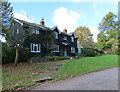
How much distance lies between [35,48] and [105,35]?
34073mm

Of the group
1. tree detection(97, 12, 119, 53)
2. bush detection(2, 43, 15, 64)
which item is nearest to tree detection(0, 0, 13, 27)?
bush detection(2, 43, 15, 64)

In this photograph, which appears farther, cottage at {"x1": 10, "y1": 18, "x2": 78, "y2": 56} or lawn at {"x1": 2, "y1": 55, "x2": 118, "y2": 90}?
cottage at {"x1": 10, "y1": 18, "x2": 78, "y2": 56}

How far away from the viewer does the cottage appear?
13.0m

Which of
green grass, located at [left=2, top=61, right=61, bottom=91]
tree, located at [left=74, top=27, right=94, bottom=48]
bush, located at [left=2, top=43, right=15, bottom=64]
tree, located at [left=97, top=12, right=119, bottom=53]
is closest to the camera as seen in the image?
green grass, located at [left=2, top=61, right=61, bottom=91]

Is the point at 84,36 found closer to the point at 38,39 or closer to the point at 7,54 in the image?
the point at 38,39

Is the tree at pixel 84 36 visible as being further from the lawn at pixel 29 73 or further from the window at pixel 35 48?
the lawn at pixel 29 73

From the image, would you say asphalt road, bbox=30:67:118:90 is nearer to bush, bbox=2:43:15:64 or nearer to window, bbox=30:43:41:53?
bush, bbox=2:43:15:64

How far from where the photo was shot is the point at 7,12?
9.32 m

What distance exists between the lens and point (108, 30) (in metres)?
36.2

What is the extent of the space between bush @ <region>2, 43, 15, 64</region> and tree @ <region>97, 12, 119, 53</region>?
34.5 m

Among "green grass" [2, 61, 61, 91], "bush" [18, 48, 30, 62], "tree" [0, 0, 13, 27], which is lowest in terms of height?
"green grass" [2, 61, 61, 91]

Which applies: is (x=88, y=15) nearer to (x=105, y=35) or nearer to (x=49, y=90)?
(x=49, y=90)

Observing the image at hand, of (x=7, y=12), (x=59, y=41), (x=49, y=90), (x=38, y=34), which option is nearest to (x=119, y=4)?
(x=49, y=90)

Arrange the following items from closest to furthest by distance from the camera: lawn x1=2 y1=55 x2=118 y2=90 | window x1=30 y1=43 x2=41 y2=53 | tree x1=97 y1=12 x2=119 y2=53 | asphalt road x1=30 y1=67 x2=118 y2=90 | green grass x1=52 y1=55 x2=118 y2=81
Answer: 1. asphalt road x1=30 y1=67 x2=118 y2=90
2. lawn x1=2 y1=55 x2=118 y2=90
3. green grass x1=52 y1=55 x2=118 y2=81
4. window x1=30 y1=43 x2=41 y2=53
5. tree x1=97 y1=12 x2=119 y2=53
